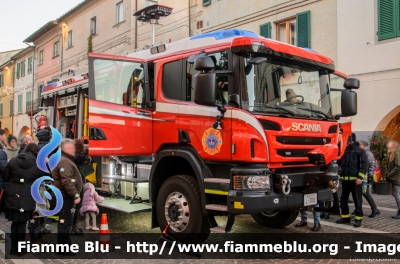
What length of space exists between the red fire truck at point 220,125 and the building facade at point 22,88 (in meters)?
28.9

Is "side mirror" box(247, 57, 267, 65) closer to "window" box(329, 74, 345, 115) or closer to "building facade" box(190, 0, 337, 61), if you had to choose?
"window" box(329, 74, 345, 115)

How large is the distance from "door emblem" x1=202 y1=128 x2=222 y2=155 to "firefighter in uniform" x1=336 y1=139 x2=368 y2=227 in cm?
338

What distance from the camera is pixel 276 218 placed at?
24.2ft

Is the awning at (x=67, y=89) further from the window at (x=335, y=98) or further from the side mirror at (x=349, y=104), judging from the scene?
the side mirror at (x=349, y=104)

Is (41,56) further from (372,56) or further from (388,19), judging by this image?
(388,19)

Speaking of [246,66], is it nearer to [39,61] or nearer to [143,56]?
[143,56]

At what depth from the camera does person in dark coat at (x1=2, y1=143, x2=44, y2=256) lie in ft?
18.4

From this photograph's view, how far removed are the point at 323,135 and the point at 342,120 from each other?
5.55ft

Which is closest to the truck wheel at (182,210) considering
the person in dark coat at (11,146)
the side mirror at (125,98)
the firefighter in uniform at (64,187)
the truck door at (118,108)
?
the truck door at (118,108)

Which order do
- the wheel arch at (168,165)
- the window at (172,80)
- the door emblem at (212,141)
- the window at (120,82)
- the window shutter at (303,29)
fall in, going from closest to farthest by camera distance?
the door emblem at (212,141), the wheel arch at (168,165), the window at (172,80), the window at (120,82), the window shutter at (303,29)

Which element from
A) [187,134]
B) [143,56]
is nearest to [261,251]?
[187,134]

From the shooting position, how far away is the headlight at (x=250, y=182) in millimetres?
5121

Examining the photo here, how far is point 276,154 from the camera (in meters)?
5.32

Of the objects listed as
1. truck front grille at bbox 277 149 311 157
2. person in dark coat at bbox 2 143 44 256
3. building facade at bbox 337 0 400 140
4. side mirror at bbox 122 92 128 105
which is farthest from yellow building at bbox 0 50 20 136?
truck front grille at bbox 277 149 311 157
